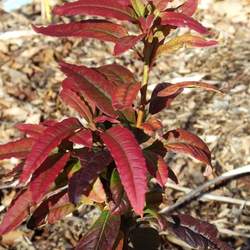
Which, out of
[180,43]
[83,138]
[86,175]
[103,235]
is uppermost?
[180,43]

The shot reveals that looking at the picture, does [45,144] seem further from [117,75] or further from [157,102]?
[157,102]

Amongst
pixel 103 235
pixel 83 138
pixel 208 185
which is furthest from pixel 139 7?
→ pixel 208 185

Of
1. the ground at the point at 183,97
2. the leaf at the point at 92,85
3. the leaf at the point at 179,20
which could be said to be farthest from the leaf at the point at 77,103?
the ground at the point at 183,97

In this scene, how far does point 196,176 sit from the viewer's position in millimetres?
3537

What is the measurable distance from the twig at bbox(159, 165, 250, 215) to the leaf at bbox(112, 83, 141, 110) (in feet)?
5.56

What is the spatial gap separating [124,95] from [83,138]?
→ 0.16 meters

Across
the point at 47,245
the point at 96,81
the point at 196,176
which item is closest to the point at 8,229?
the point at 96,81

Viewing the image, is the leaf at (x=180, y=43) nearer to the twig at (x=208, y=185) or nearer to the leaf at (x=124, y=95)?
the leaf at (x=124, y=95)

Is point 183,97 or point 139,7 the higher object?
point 183,97

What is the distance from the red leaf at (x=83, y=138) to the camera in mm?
1606

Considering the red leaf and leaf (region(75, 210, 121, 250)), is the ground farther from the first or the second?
the red leaf

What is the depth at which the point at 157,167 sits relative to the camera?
5.53 feet

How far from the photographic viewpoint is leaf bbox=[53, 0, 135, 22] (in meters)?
1.62

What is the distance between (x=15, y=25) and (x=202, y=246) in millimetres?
3379
